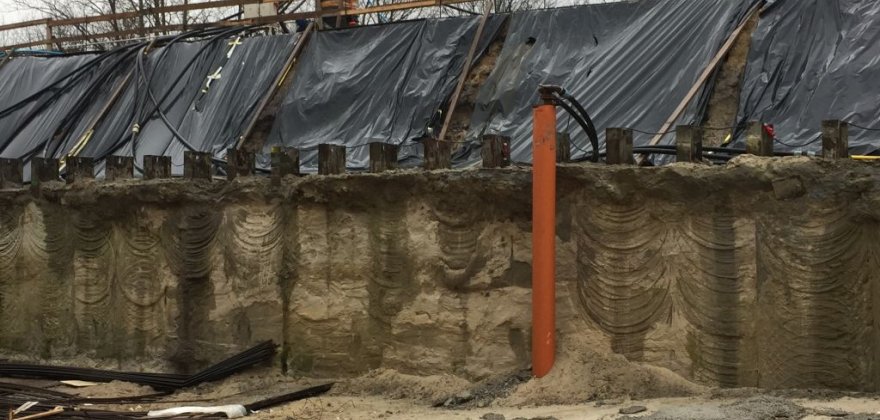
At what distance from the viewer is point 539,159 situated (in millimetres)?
8297

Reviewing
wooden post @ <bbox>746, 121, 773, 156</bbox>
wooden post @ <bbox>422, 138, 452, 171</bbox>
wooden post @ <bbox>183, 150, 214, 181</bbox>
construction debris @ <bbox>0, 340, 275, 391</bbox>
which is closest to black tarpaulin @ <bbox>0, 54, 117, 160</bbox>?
construction debris @ <bbox>0, 340, 275, 391</bbox>

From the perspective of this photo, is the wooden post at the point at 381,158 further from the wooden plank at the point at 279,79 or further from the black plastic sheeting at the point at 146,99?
the black plastic sheeting at the point at 146,99

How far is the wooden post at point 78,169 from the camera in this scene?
11.8m

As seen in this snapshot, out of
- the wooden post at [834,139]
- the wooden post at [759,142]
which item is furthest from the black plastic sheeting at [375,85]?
the wooden post at [834,139]

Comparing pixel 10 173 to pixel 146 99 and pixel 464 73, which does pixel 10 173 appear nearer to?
pixel 146 99

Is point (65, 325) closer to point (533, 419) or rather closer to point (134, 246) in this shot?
point (134, 246)

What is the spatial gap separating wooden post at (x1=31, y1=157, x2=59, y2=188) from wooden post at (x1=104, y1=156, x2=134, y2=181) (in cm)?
85

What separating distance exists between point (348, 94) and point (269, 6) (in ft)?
21.1

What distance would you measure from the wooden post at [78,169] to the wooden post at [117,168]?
0.27 metres

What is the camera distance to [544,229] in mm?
8266

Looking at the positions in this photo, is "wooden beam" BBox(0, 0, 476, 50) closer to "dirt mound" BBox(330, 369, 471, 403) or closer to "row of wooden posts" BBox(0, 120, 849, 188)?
"row of wooden posts" BBox(0, 120, 849, 188)

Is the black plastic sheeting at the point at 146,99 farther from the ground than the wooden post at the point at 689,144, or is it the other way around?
the black plastic sheeting at the point at 146,99

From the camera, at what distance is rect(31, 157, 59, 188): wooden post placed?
12.1 meters

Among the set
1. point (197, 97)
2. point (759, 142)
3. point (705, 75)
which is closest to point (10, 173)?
point (197, 97)
